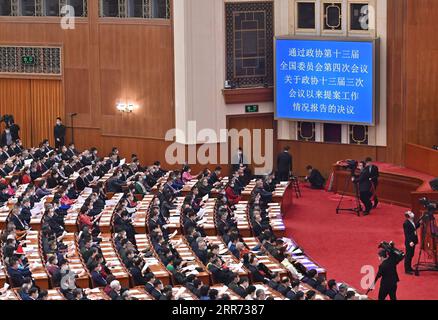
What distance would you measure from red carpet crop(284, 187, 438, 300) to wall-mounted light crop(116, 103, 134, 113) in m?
5.81

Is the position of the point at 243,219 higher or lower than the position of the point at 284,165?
lower

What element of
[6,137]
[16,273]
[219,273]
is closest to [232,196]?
[219,273]

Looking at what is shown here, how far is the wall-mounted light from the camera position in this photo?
108 ft

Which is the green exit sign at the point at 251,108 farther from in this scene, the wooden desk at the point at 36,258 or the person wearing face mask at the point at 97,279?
the person wearing face mask at the point at 97,279

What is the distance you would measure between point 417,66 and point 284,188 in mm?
5087

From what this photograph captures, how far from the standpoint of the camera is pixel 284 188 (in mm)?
28469

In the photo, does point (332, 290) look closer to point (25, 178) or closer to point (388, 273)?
point (388, 273)

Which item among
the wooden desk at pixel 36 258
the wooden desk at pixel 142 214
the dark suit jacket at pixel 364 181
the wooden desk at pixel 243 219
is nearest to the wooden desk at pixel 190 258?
the wooden desk at pixel 142 214

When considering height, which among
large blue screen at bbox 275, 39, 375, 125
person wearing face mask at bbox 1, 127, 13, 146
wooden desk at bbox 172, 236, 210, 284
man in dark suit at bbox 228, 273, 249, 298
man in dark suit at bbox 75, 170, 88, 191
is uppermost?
large blue screen at bbox 275, 39, 375, 125

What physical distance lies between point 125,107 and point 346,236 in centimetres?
989

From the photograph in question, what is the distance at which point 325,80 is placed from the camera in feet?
101

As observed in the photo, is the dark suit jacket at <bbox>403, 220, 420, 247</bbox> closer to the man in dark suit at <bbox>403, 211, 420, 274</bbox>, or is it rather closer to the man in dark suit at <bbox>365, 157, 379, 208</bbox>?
the man in dark suit at <bbox>403, 211, 420, 274</bbox>

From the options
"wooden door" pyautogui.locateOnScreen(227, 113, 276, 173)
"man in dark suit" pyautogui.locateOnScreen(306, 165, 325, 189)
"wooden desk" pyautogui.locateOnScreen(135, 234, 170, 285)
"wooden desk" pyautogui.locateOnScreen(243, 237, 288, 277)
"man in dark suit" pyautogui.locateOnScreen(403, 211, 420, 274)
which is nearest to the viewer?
"wooden desk" pyautogui.locateOnScreen(135, 234, 170, 285)

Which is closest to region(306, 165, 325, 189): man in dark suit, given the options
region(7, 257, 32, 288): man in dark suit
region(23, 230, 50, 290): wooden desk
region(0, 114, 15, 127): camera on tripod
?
region(0, 114, 15, 127): camera on tripod
